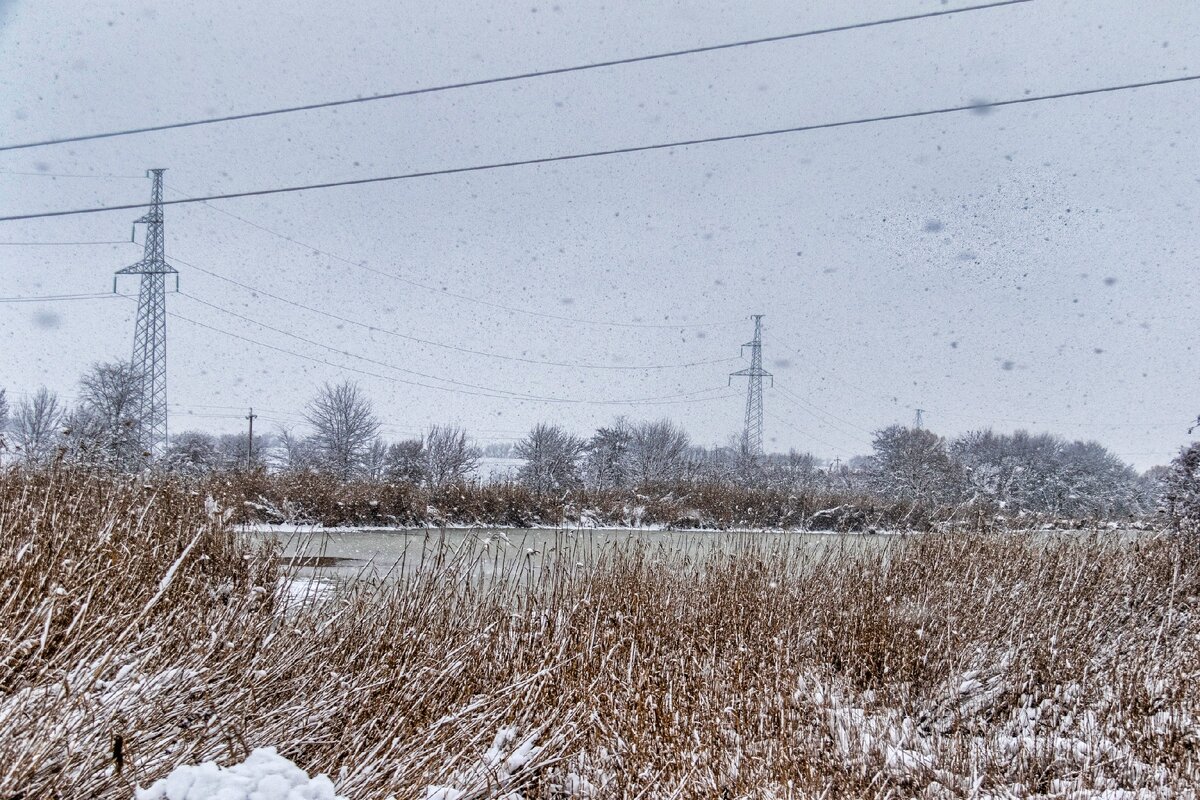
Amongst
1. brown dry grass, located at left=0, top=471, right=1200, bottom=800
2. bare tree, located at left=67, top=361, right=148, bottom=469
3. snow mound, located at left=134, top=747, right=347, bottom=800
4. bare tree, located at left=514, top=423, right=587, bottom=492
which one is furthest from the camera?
bare tree, located at left=514, top=423, right=587, bottom=492

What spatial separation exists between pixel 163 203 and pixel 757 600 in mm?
8641

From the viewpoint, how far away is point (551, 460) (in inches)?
1056

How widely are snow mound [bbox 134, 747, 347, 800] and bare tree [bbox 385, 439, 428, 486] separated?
1928 centimetres

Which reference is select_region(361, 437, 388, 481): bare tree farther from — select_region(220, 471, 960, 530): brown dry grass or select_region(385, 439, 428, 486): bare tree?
select_region(220, 471, 960, 530): brown dry grass

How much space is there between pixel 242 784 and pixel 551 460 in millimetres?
25327

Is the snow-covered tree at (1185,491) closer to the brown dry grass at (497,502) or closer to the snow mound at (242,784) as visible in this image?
the brown dry grass at (497,502)

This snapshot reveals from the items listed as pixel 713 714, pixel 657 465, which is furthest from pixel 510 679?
pixel 657 465

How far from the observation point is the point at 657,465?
103ft

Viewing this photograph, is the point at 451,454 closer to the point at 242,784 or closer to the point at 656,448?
the point at 656,448

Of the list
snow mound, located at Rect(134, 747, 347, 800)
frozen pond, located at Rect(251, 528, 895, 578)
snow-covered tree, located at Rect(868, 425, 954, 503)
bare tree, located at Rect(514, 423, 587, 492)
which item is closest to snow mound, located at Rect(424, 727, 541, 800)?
frozen pond, located at Rect(251, 528, 895, 578)

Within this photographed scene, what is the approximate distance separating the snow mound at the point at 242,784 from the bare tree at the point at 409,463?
63.3ft

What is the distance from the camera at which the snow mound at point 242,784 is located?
153cm

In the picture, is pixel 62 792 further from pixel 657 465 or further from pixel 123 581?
pixel 657 465

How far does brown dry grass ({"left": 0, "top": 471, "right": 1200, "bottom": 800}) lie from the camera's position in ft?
9.77
